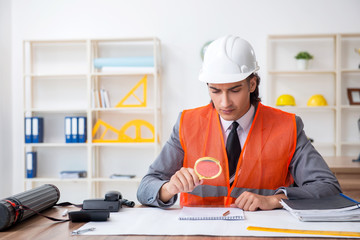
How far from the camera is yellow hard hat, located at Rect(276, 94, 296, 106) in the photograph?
4312mm

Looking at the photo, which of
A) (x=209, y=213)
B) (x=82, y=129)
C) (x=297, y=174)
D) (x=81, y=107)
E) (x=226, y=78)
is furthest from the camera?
(x=81, y=107)

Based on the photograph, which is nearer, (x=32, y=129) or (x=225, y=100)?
(x=225, y=100)

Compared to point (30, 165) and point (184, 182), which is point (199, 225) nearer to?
point (184, 182)

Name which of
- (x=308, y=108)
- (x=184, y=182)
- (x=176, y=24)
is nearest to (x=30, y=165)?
(x=176, y=24)

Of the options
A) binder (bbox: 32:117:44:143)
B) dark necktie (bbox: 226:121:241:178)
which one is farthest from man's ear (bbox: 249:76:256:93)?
binder (bbox: 32:117:44:143)

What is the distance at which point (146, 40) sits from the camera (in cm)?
462

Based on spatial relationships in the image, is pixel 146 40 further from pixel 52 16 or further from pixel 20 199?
pixel 20 199

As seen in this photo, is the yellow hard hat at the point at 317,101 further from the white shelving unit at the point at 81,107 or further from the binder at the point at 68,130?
the binder at the point at 68,130

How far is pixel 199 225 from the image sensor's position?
1306 mm

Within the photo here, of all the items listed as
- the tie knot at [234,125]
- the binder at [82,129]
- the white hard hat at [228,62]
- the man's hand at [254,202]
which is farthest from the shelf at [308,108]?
the man's hand at [254,202]

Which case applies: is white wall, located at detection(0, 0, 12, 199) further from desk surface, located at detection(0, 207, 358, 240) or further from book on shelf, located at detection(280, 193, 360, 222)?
book on shelf, located at detection(280, 193, 360, 222)

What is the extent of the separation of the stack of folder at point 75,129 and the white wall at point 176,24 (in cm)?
72

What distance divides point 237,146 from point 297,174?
307mm

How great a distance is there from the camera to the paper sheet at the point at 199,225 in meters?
1.23
